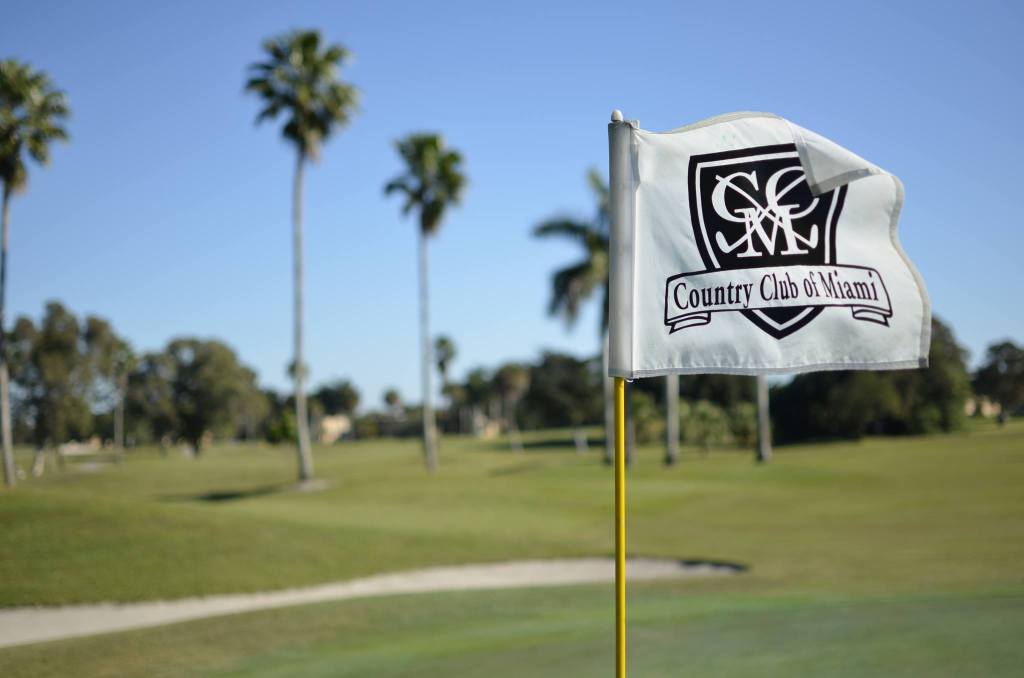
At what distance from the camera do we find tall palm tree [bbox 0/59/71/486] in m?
39.7

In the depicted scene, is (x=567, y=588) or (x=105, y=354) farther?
(x=105, y=354)

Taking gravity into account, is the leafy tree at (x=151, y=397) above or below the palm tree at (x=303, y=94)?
below

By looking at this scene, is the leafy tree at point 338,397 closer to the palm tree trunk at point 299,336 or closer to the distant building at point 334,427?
the distant building at point 334,427

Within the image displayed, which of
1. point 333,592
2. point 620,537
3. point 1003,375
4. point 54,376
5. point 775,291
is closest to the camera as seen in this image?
point 775,291

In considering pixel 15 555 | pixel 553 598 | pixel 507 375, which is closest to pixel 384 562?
pixel 553 598

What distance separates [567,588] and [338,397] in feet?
464

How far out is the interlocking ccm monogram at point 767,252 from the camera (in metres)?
5.29

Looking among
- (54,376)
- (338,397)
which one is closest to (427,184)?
(54,376)

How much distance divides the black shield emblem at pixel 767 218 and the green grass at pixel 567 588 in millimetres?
5428

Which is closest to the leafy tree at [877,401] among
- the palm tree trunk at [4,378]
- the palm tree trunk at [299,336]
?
the palm tree trunk at [299,336]

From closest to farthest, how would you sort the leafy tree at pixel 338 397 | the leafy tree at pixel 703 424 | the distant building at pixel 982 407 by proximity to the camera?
→ the leafy tree at pixel 703 424, the distant building at pixel 982 407, the leafy tree at pixel 338 397

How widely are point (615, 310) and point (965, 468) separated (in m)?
40.8

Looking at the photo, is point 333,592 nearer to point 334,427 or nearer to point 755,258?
point 755,258

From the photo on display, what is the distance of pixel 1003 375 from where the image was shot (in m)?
93.9
